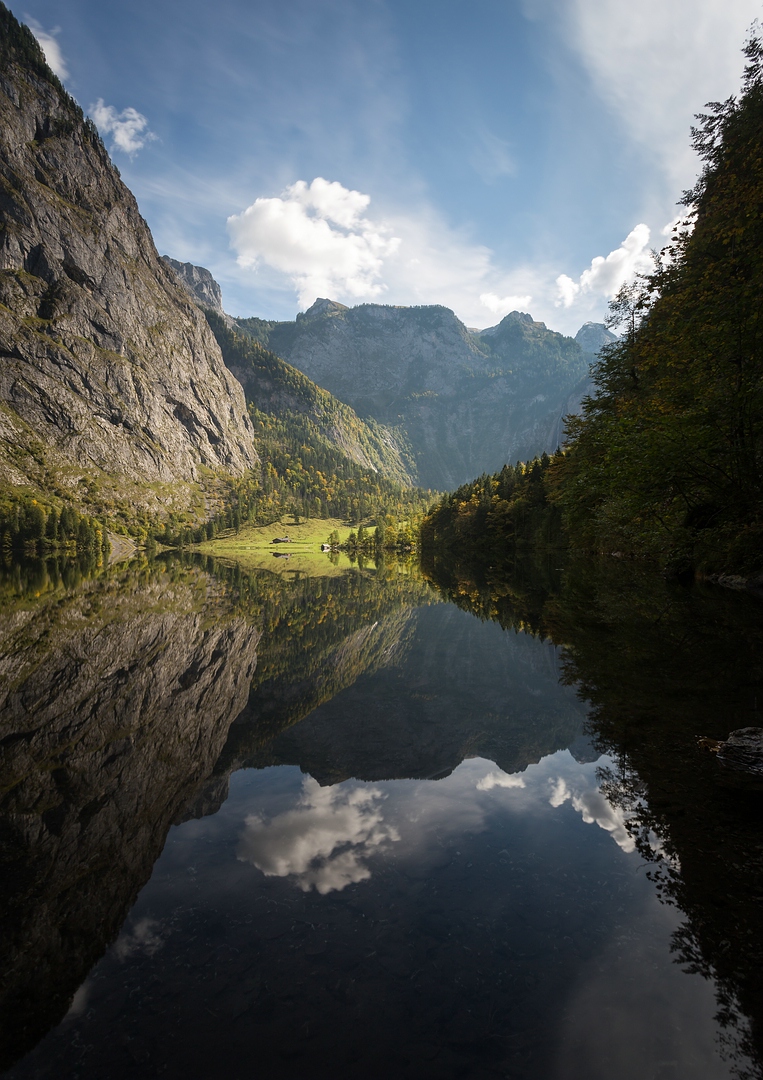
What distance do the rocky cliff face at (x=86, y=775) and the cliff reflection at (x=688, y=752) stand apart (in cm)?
634

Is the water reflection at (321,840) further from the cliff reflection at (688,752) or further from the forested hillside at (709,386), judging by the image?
the forested hillside at (709,386)

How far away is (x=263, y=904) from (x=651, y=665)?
11844 millimetres

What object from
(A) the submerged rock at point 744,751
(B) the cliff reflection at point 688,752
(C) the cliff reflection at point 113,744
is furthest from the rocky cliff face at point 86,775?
(A) the submerged rock at point 744,751

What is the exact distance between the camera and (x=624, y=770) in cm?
848

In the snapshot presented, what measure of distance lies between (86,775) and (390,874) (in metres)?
6.78

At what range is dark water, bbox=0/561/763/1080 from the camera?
4164mm

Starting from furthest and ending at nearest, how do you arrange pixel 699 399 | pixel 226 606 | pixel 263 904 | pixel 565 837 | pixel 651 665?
1. pixel 226 606
2. pixel 699 399
3. pixel 651 665
4. pixel 565 837
5. pixel 263 904

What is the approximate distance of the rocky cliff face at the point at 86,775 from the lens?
5.38m

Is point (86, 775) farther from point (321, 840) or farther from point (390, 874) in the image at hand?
point (390, 874)

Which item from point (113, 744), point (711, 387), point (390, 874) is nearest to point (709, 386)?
point (711, 387)

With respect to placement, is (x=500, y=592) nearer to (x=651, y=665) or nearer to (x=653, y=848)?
(x=651, y=665)

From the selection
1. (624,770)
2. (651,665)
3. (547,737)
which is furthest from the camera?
(651,665)

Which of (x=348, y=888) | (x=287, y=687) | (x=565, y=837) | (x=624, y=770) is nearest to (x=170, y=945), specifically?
(x=348, y=888)

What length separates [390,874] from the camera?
6.67 m
